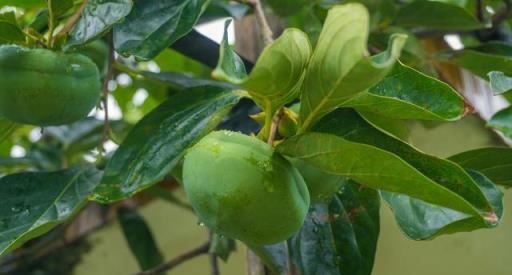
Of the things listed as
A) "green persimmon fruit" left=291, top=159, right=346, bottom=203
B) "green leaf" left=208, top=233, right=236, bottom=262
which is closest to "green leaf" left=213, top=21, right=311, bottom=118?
"green persimmon fruit" left=291, top=159, right=346, bottom=203

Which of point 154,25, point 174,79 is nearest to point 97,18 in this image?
point 154,25

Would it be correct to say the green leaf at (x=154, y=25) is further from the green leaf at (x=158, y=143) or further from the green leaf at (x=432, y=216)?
the green leaf at (x=432, y=216)

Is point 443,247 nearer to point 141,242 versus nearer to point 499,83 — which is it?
point 141,242

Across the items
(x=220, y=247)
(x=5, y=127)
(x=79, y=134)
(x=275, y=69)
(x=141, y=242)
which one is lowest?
(x=141, y=242)

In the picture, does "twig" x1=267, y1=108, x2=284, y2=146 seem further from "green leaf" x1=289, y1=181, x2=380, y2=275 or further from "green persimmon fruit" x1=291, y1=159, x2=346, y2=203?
"green leaf" x1=289, y1=181, x2=380, y2=275

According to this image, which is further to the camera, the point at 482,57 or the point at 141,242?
the point at 141,242

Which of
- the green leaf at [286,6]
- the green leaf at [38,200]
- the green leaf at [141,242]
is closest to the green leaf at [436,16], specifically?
the green leaf at [286,6]
